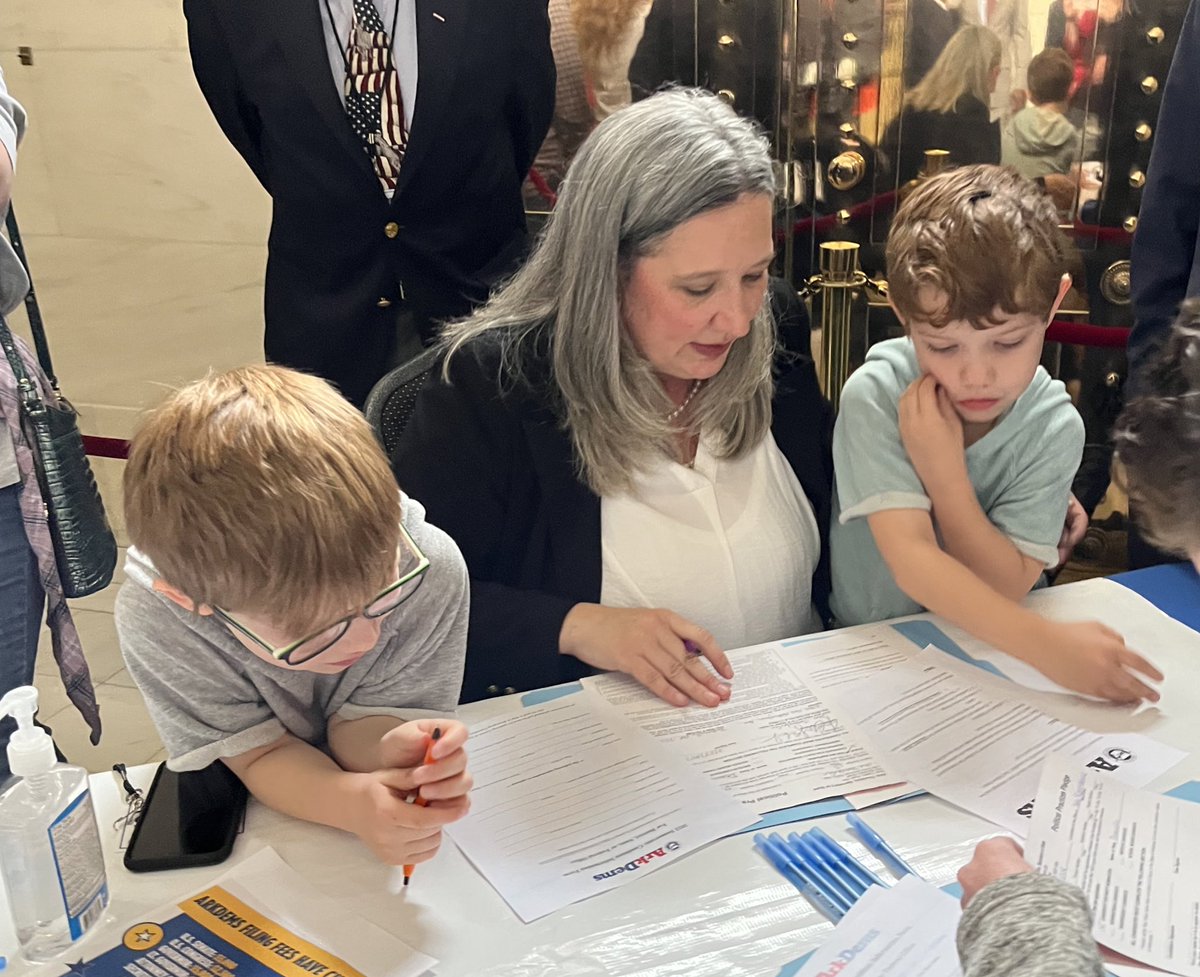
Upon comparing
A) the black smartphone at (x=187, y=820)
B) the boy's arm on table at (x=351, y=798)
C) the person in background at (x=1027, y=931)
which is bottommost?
the black smartphone at (x=187, y=820)

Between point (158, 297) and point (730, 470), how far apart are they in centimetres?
207

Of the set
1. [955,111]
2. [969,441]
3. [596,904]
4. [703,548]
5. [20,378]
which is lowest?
[596,904]

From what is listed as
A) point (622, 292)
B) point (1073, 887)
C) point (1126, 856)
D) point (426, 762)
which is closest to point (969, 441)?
point (622, 292)

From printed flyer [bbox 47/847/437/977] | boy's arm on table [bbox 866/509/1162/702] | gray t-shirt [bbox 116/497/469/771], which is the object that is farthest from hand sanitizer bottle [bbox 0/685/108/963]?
boy's arm on table [bbox 866/509/1162/702]

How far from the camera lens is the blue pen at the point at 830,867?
3.01 feet

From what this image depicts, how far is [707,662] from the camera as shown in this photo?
4.02 ft

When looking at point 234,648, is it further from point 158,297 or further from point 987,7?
point 158,297

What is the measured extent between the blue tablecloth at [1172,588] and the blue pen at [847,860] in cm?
62

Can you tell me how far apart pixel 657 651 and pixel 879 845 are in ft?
1.06

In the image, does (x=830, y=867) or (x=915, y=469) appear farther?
(x=915, y=469)

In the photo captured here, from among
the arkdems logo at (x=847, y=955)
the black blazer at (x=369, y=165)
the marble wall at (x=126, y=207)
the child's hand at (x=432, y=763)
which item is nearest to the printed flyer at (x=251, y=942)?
the child's hand at (x=432, y=763)

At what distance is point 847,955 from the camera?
846mm

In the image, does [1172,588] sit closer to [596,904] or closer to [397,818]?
[596,904]

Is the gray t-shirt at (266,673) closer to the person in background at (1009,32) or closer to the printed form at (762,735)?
the printed form at (762,735)
